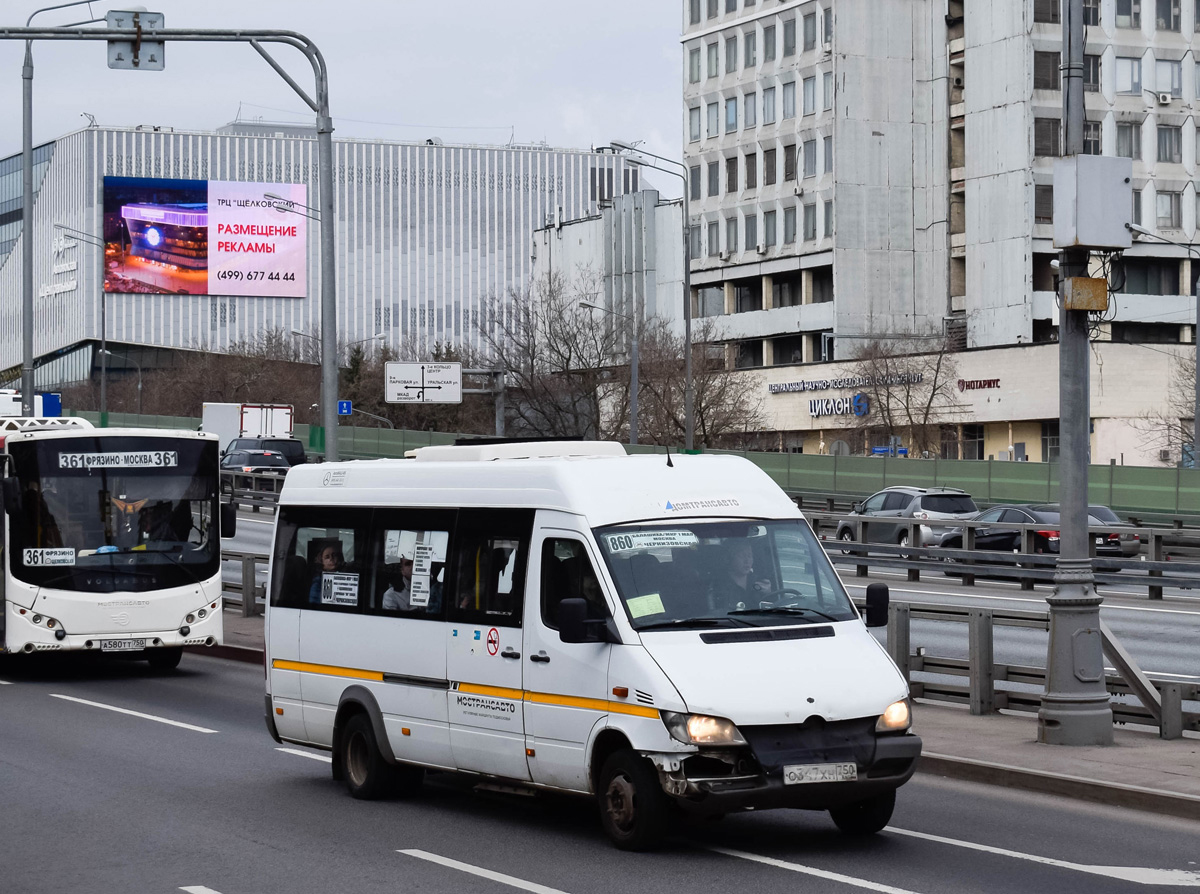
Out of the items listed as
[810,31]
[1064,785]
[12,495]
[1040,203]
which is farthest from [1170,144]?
[1064,785]

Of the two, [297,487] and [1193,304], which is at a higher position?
[1193,304]

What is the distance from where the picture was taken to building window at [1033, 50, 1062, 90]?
245 feet

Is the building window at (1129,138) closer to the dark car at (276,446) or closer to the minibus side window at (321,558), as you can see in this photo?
the dark car at (276,446)

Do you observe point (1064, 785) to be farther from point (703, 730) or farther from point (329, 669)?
point (329, 669)

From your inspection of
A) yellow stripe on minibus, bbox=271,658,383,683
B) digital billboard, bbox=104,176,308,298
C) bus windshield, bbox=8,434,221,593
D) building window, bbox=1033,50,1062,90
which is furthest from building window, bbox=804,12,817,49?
yellow stripe on minibus, bbox=271,658,383,683

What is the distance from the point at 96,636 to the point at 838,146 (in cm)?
6466

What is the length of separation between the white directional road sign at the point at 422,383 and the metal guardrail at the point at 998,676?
5859cm

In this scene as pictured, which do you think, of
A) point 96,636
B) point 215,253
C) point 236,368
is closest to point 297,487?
point 96,636

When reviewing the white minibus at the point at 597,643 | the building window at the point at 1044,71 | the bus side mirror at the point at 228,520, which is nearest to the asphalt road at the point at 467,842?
the white minibus at the point at 597,643

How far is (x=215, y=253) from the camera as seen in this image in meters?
138

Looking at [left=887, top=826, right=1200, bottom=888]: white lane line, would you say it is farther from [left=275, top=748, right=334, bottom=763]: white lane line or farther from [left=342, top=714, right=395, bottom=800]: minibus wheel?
[left=275, top=748, right=334, bottom=763]: white lane line

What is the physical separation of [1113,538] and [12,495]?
23.1 m

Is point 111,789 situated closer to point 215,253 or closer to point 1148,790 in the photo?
point 1148,790

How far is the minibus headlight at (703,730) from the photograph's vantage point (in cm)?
870
